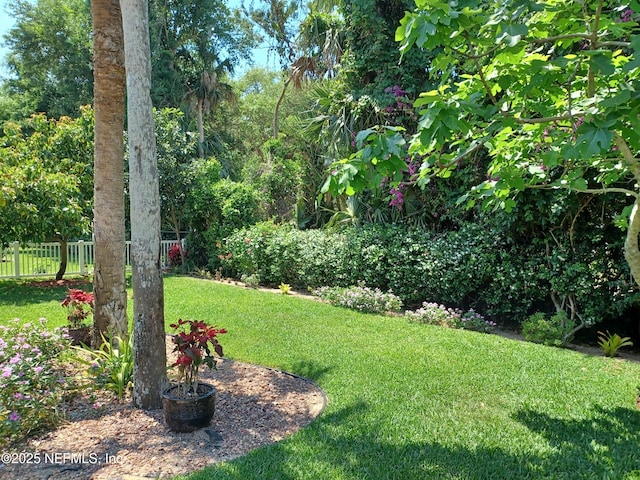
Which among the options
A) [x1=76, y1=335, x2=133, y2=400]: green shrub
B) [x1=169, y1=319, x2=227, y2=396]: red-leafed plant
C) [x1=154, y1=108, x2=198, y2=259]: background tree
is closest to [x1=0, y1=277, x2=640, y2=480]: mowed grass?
[x1=169, y1=319, x2=227, y2=396]: red-leafed plant

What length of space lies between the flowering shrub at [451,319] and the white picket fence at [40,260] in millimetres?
7149

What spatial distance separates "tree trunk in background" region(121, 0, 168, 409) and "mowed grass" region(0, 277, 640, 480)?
1.22 meters

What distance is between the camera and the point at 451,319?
7164 millimetres

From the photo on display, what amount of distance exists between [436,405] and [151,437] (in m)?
2.37

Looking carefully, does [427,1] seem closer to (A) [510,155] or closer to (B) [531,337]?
(A) [510,155]

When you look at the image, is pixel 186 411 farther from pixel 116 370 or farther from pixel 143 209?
pixel 143 209

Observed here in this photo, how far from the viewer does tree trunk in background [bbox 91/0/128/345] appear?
4.85 metres

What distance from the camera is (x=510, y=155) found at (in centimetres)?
400

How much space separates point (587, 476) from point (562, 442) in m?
0.47

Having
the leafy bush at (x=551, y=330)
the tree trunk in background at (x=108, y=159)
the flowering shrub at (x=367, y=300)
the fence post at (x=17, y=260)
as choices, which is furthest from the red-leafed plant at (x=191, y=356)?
the fence post at (x=17, y=260)

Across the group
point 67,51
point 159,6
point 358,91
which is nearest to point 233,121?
point 159,6

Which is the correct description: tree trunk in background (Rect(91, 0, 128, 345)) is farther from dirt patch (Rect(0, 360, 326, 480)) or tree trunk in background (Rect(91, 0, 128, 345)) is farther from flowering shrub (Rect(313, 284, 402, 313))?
flowering shrub (Rect(313, 284, 402, 313))

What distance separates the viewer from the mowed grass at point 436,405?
2.93 meters

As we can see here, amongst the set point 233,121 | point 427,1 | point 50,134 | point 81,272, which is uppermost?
point 233,121
